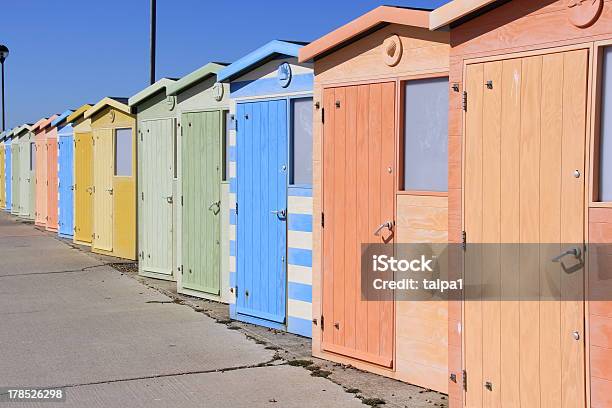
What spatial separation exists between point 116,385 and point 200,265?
13.4 feet

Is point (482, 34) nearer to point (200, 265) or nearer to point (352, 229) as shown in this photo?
point (352, 229)

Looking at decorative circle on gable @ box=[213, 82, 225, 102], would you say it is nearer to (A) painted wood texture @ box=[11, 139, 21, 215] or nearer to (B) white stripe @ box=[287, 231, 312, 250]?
(B) white stripe @ box=[287, 231, 312, 250]

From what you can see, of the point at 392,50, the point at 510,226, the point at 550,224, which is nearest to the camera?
the point at 550,224

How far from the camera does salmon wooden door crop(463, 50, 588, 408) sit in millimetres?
4734

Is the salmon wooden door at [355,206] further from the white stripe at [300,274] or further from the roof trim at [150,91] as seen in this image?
the roof trim at [150,91]

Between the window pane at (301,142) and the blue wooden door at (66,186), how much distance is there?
35.1 feet

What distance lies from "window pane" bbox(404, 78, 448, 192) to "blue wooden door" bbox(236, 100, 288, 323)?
2.08 metres

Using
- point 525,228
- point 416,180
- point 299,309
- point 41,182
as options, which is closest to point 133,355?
point 299,309

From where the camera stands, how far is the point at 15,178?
85.1ft

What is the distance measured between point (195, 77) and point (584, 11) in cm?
618

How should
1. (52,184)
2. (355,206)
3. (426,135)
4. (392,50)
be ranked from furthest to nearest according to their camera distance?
(52,184) → (355,206) → (392,50) → (426,135)

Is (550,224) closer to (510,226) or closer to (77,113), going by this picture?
(510,226)

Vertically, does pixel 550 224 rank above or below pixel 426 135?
below

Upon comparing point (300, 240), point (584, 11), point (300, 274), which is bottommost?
point (300, 274)
